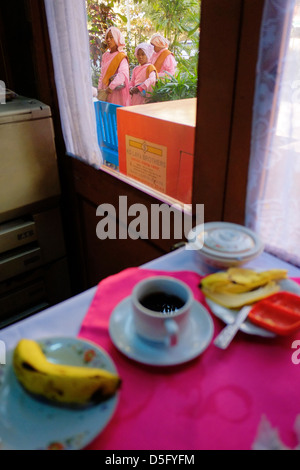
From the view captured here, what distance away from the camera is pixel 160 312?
0.63 meters

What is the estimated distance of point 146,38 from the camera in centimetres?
128

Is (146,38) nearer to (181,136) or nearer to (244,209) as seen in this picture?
(181,136)

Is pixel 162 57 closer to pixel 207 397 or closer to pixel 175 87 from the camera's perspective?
pixel 175 87

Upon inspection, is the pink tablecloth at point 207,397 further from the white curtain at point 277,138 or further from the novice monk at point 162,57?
the novice monk at point 162,57

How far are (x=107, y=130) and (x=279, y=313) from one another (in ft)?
3.87

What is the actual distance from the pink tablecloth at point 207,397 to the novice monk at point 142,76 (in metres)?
1.02

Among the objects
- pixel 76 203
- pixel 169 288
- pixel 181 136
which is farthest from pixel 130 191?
pixel 169 288

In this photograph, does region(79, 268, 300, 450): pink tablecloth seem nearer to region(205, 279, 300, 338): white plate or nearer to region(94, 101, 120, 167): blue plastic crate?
region(205, 279, 300, 338): white plate

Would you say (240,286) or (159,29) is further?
(159,29)

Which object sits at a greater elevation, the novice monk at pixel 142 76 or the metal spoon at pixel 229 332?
the novice monk at pixel 142 76

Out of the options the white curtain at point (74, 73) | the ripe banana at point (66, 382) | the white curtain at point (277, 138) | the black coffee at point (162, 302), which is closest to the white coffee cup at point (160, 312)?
the black coffee at point (162, 302)

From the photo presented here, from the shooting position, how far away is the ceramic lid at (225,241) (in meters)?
0.80

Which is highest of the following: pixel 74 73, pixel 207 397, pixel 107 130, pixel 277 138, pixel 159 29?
pixel 159 29

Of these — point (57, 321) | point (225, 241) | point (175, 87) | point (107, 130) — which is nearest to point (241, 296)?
point (225, 241)
